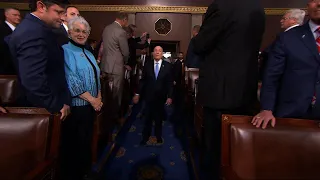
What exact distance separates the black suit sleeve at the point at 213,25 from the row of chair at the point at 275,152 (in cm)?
59

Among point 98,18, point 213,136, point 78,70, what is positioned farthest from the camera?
point 98,18

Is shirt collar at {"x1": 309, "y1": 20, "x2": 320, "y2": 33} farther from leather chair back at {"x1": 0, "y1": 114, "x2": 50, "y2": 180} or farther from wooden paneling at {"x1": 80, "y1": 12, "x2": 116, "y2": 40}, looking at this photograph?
wooden paneling at {"x1": 80, "y1": 12, "x2": 116, "y2": 40}

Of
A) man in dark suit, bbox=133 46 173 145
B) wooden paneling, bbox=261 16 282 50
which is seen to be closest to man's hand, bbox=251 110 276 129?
man in dark suit, bbox=133 46 173 145

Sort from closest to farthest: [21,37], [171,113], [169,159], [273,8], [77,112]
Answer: [21,37], [77,112], [169,159], [171,113], [273,8]

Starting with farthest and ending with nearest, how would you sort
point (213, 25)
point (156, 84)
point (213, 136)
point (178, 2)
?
point (178, 2)
point (156, 84)
point (213, 136)
point (213, 25)

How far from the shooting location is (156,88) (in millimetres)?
3227

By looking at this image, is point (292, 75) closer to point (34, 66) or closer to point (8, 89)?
point (34, 66)

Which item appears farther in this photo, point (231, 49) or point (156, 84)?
point (156, 84)

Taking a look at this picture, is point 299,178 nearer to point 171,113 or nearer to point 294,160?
point 294,160

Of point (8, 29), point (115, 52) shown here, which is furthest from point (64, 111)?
point (8, 29)

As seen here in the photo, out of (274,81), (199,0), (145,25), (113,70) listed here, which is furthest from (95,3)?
(274,81)

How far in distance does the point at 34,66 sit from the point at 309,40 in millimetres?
1772

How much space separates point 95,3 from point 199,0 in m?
3.79

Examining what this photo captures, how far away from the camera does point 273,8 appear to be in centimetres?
846
